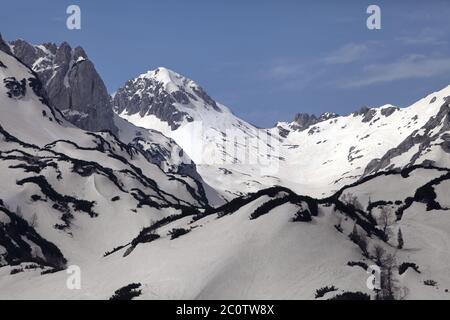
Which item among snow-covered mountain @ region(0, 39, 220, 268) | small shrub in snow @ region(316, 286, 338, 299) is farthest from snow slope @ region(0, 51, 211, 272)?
small shrub in snow @ region(316, 286, 338, 299)

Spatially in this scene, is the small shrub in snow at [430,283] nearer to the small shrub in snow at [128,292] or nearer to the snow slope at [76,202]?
the small shrub in snow at [128,292]

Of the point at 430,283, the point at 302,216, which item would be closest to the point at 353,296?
the point at 430,283

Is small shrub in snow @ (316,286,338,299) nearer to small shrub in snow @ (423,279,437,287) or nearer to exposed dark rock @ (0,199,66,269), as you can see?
small shrub in snow @ (423,279,437,287)

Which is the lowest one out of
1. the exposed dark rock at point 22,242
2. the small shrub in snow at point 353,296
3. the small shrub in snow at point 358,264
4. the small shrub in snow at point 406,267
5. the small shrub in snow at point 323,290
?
the small shrub in snow at point 353,296

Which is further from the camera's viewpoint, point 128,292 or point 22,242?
point 22,242

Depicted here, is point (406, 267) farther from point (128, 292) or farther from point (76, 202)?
point (76, 202)

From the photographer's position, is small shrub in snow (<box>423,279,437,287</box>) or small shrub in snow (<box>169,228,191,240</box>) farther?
small shrub in snow (<box>169,228,191,240</box>)

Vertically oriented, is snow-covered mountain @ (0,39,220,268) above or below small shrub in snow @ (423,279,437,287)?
above

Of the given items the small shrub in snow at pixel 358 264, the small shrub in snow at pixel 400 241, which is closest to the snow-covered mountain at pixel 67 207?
the small shrub in snow at pixel 400 241

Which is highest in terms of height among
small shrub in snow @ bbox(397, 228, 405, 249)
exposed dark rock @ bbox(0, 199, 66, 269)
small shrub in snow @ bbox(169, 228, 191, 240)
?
exposed dark rock @ bbox(0, 199, 66, 269)
